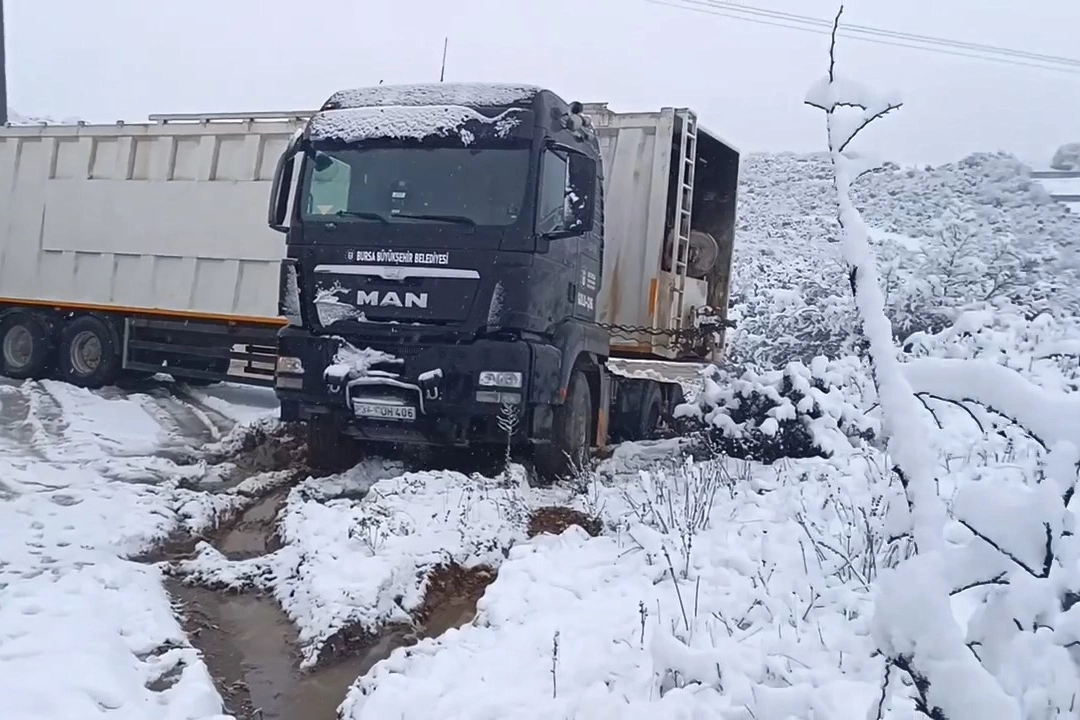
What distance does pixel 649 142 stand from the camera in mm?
9461

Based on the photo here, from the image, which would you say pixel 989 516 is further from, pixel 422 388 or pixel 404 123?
pixel 404 123

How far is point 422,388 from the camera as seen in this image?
709 cm

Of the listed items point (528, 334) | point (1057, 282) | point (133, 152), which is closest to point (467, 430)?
point (528, 334)

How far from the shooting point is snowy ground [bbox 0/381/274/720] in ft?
12.3

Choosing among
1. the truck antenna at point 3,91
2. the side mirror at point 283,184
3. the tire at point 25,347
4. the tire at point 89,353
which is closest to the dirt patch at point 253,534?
the side mirror at point 283,184

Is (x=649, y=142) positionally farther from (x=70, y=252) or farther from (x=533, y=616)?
(x=70, y=252)

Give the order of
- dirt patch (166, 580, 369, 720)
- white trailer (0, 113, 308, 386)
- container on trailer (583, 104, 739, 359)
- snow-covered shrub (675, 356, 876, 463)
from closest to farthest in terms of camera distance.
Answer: dirt patch (166, 580, 369, 720) → snow-covered shrub (675, 356, 876, 463) → container on trailer (583, 104, 739, 359) → white trailer (0, 113, 308, 386)

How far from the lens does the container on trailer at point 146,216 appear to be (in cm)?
1213

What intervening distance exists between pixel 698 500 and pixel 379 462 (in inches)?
124

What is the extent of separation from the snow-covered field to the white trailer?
236cm

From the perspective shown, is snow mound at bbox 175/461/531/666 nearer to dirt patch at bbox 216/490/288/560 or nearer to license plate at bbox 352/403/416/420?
dirt patch at bbox 216/490/288/560

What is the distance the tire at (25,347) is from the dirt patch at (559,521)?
918cm

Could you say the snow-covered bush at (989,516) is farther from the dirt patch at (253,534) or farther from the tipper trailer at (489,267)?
the tipper trailer at (489,267)

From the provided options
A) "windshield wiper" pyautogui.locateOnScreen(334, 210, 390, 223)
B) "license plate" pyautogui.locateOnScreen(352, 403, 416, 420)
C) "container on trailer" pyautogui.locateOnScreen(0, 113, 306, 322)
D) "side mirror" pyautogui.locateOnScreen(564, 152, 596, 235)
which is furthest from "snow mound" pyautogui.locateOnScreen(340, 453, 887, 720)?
"container on trailer" pyautogui.locateOnScreen(0, 113, 306, 322)
